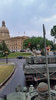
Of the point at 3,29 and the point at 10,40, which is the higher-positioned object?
the point at 3,29

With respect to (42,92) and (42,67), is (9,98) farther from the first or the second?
(42,67)

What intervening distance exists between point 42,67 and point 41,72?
304mm

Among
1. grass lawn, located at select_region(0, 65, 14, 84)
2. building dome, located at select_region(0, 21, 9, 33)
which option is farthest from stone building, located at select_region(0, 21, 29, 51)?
grass lawn, located at select_region(0, 65, 14, 84)

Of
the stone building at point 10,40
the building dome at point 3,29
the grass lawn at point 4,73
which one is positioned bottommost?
the grass lawn at point 4,73

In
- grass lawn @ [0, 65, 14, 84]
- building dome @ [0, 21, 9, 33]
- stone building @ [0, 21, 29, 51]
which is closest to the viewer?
grass lawn @ [0, 65, 14, 84]

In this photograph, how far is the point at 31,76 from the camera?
9.03 meters

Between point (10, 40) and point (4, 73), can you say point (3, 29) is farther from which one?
point (4, 73)

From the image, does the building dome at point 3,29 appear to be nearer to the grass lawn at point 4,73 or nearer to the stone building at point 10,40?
the stone building at point 10,40

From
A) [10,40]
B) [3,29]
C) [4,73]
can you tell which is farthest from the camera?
[3,29]

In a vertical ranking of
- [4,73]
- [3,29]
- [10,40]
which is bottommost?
[4,73]

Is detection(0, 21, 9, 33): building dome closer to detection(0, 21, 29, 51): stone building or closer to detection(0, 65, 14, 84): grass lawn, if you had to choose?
detection(0, 21, 29, 51): stone building

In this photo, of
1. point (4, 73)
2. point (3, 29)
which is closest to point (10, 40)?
point (3, 29)

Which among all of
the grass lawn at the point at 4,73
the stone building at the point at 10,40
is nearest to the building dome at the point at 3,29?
the stone building at the point at 10,40

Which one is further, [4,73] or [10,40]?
[10,40]
